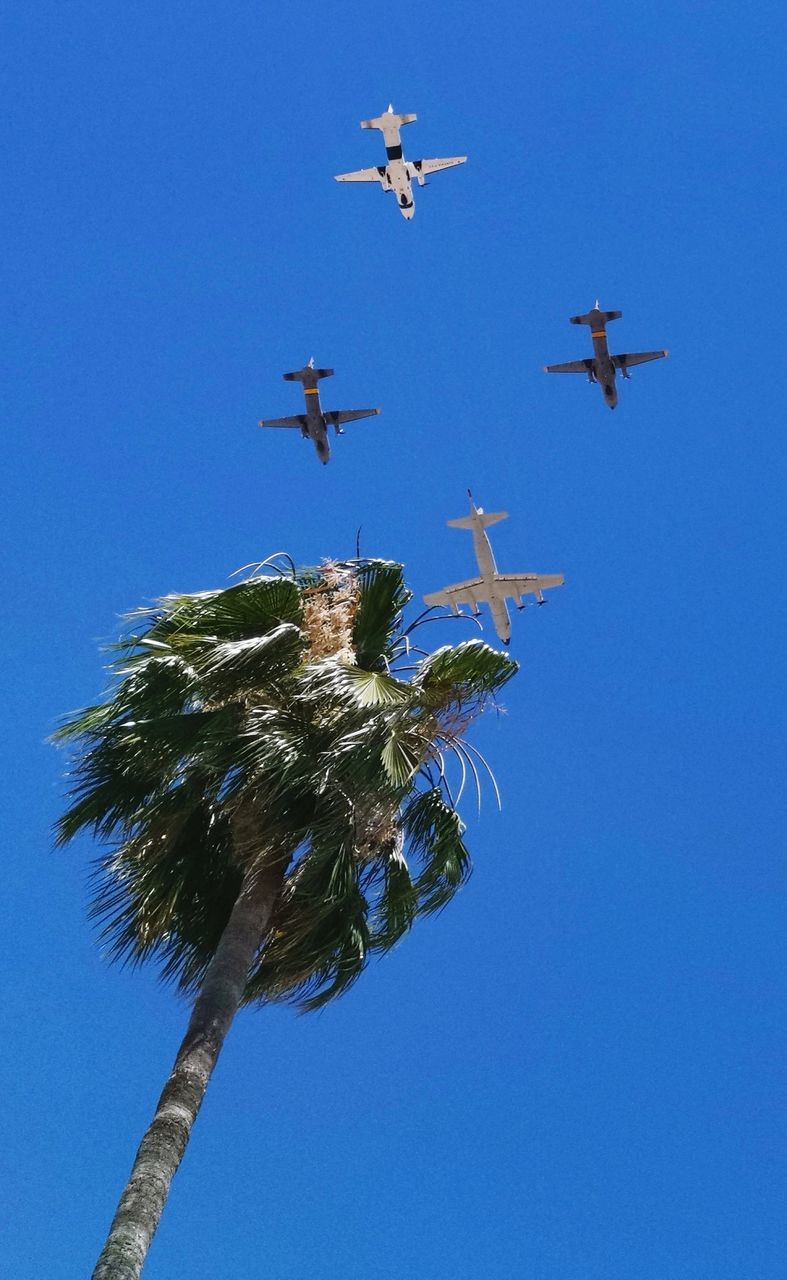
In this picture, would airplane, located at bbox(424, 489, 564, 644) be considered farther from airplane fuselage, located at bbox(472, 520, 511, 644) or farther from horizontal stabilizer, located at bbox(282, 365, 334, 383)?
horizontal stabilizer, located at bbox(282, 365, 334, 383)

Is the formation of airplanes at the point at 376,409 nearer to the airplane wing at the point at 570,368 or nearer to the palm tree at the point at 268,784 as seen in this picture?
the airplane wing at the point at 570,368

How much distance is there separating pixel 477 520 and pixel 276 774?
43.6 meters

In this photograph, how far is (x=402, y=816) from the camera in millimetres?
9820

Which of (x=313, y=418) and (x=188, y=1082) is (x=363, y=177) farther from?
(x=188, y=1082)

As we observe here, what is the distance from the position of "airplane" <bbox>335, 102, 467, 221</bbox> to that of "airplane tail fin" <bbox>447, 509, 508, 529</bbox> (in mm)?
12169

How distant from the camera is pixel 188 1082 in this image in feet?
24.8

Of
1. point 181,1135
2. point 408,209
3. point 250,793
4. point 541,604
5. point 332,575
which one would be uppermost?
point 408,209

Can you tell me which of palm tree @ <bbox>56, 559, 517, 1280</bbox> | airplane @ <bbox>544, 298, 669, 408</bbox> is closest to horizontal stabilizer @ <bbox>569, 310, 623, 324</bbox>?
airplane @ <bbox>544, 298, 669, 408</bbox>

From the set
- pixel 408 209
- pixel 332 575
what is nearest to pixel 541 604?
pixel 408 209

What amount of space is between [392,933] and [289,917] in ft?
3.06

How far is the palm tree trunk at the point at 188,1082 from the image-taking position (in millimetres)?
6625

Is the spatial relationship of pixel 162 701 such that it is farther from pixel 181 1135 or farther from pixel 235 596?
pixel 181 1135

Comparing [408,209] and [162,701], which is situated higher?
[408,209]

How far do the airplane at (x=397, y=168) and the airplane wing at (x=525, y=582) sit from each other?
14563 millimetres
